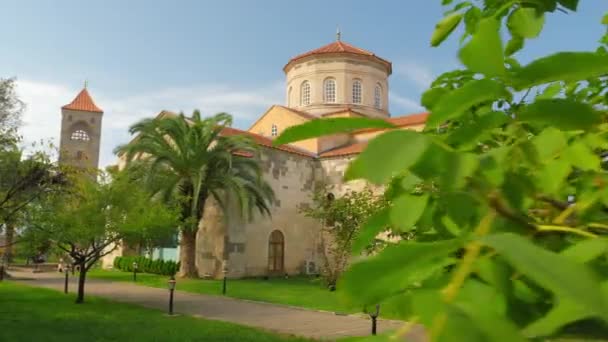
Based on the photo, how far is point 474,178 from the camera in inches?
23.8

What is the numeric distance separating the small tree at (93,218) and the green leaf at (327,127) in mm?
13756

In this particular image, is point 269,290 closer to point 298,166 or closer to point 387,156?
point 298,166

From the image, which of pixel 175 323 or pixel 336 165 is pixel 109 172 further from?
pixel 336 165

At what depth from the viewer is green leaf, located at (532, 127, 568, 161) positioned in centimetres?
73

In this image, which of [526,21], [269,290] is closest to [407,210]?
[526,21]

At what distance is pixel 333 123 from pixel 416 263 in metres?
0.21

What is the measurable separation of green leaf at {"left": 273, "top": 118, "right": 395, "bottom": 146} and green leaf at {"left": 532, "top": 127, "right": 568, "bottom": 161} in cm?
29

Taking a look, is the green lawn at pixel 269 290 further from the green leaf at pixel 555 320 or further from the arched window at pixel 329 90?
the green leaf at pixel 555 320

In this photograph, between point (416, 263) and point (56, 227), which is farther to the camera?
point (56, 227)

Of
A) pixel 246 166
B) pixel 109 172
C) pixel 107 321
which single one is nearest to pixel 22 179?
pixel 109 172

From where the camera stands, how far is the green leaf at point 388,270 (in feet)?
1.52

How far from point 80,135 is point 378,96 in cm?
2716

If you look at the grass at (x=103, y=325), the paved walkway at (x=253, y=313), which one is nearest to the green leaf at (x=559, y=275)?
the paved walkway at (x=253, y=313)

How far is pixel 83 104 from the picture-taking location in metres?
43.4
